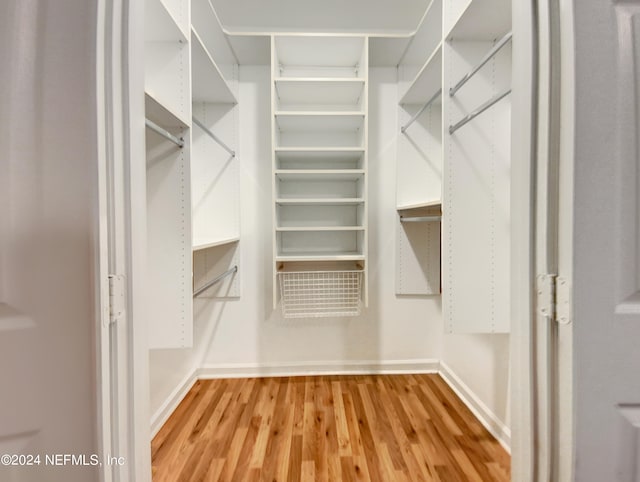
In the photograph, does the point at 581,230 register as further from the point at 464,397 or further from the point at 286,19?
the point at 286,19

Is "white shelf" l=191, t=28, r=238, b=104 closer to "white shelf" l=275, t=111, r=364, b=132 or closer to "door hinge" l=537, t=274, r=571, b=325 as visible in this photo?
"white shelf" l=275, t=111, r=364, b=132

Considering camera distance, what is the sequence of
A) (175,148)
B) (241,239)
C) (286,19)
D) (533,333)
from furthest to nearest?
(241,239)
(286,19)
(175,148)
(533,333)

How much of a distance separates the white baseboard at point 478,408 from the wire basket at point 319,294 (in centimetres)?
81

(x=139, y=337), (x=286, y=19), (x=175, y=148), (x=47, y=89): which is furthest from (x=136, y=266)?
(x=286, y=19)

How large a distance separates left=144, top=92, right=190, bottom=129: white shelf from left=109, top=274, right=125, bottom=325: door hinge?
674mm

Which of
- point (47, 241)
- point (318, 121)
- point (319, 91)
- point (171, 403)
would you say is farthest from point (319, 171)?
point (171, 403)

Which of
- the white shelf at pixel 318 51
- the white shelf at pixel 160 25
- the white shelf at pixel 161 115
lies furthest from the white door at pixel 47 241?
the white shelf at pixel 318 51

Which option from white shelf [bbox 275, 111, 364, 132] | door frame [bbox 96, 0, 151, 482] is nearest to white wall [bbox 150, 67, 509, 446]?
white shelf [bbox 275, 111, 364, 132]

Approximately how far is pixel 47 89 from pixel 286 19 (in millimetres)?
1630

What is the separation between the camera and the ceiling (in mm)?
1676

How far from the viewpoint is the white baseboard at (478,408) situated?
152 centimetres

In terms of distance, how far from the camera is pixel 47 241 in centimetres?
57

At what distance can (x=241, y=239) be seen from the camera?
222 centimetres

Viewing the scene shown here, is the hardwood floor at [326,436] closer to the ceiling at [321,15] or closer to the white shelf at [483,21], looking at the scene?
the white shelf at [483,21]
